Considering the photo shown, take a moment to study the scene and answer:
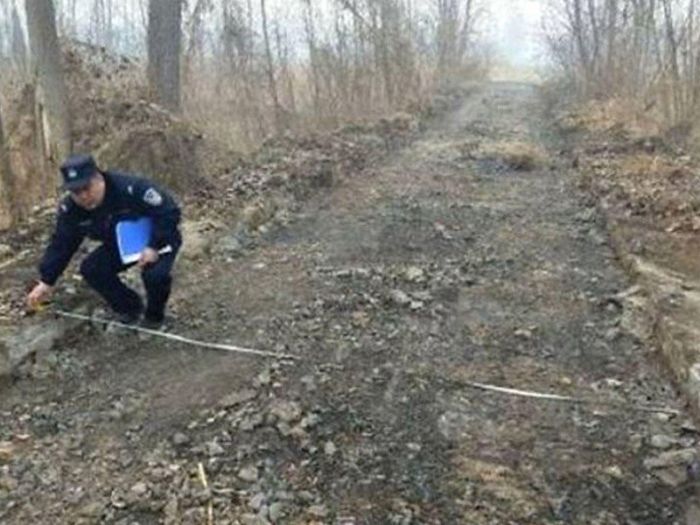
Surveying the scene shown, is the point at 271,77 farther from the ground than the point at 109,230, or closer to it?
farther from the ground

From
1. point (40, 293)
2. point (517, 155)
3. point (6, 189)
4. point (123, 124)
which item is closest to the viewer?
point (40, 293)

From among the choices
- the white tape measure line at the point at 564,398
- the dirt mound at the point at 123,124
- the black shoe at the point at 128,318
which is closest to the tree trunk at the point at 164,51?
the dirt mound at the point at 123,124

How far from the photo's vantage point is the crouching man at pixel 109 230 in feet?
16.0

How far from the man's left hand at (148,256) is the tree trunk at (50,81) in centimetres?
381

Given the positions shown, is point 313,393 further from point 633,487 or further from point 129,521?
point 633,487

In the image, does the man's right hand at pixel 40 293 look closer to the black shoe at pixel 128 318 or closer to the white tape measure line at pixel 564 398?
the black shoe at pixel 128 318

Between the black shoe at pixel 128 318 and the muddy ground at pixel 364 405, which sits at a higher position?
the black shoe at pixel 128 318

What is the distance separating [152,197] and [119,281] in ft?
2.10

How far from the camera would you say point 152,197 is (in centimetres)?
494

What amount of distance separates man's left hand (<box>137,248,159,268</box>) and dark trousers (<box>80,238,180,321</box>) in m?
0.06

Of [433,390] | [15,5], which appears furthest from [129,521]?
[15,5]

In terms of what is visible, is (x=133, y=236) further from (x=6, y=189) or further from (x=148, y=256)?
(x=6, y=189)

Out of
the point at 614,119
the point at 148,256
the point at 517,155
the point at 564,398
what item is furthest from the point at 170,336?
the point at 614,119

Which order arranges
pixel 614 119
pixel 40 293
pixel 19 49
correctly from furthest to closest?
pixel 614 119 < pixel 19 49 < pixel 40 293
